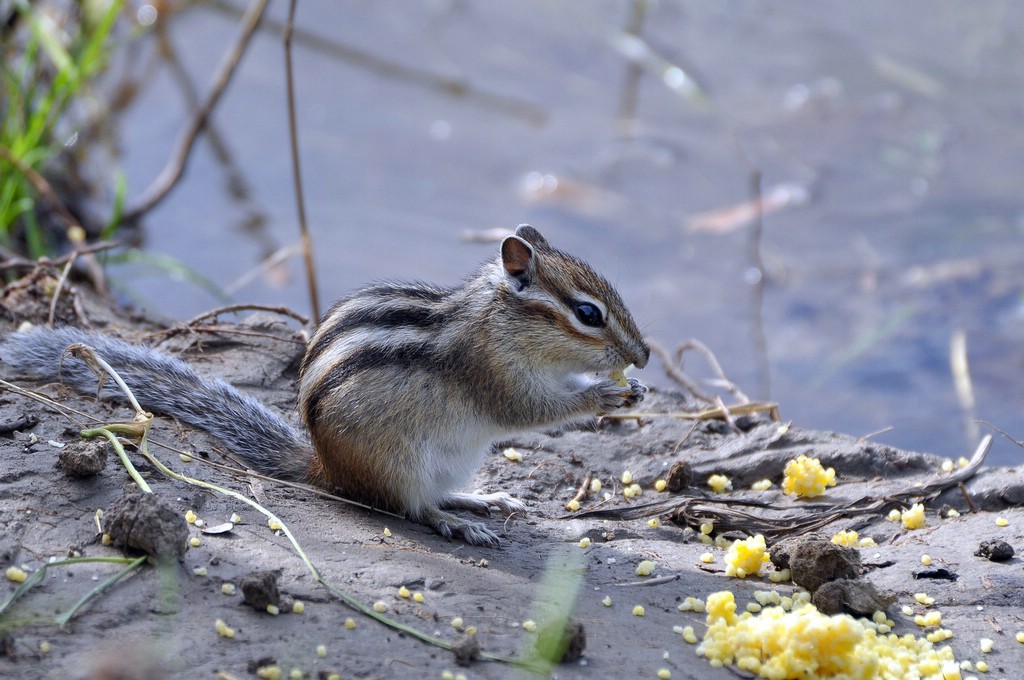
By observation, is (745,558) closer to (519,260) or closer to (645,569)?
(645,569)

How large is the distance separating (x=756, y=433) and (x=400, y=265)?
3.59m

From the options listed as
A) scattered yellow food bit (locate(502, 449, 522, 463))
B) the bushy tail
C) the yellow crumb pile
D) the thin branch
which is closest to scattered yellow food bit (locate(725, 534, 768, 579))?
the yellow crumb pile

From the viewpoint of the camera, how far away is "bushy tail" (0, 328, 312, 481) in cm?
387

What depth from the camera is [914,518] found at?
3.85m

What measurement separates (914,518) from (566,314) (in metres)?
1.35

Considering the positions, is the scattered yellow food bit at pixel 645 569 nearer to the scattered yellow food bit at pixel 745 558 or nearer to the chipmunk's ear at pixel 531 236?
the scattered yellow food bit at pixel 745 558

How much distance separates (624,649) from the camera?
9.68ft

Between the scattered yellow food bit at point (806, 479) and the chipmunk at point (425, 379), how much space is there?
613mm

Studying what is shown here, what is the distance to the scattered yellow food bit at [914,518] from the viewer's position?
385 cm

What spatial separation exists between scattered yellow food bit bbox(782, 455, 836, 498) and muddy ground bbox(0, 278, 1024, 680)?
61mm

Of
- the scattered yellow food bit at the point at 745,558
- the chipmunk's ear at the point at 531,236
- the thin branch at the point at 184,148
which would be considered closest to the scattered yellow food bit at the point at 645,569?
the scattered yellow food bit at the point at 745,558

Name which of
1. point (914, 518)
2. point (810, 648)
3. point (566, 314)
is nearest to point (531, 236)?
point (566, 314)

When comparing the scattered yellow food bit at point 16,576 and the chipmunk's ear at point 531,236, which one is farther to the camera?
the chipmunk's ear at point 531,236

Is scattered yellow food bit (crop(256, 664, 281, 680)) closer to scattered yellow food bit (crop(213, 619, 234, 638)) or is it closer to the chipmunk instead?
scattered yellow food bit (crop(213, 619, 234, 638))
